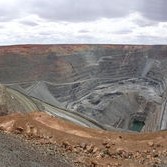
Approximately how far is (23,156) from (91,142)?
365 cm

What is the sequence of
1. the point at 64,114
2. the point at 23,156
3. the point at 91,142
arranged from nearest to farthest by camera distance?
the point at 23,156
the point at 91,142
the point at 64,114

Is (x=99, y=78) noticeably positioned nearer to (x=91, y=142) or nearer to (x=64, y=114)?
(x=64, y=114)

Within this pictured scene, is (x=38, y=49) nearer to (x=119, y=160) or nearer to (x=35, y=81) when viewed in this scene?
(x=35, y=81)

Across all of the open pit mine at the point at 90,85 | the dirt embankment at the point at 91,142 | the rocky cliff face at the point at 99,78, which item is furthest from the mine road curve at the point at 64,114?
the dirt embankment at the point at 91,142

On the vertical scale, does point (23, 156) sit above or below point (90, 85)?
below

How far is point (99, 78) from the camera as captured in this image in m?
92.7

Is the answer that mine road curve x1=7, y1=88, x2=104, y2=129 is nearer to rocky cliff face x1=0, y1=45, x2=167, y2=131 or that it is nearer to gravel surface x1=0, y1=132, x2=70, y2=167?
rocky cliff face x1=0, y1=45, x2=167, y2=131

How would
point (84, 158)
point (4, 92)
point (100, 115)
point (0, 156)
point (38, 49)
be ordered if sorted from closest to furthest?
point (0, 156), point (84, 158), point (4, 92), point (100, 115), point (38, 49)

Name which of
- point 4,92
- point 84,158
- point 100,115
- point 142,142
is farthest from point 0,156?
point 100,115

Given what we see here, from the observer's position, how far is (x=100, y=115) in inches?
2763

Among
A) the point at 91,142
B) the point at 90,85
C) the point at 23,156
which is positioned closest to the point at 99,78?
the point at 90,85

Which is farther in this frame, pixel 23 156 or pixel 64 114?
pixel 64 114

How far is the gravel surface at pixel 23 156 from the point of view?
14123mm

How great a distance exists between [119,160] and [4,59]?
233ft
